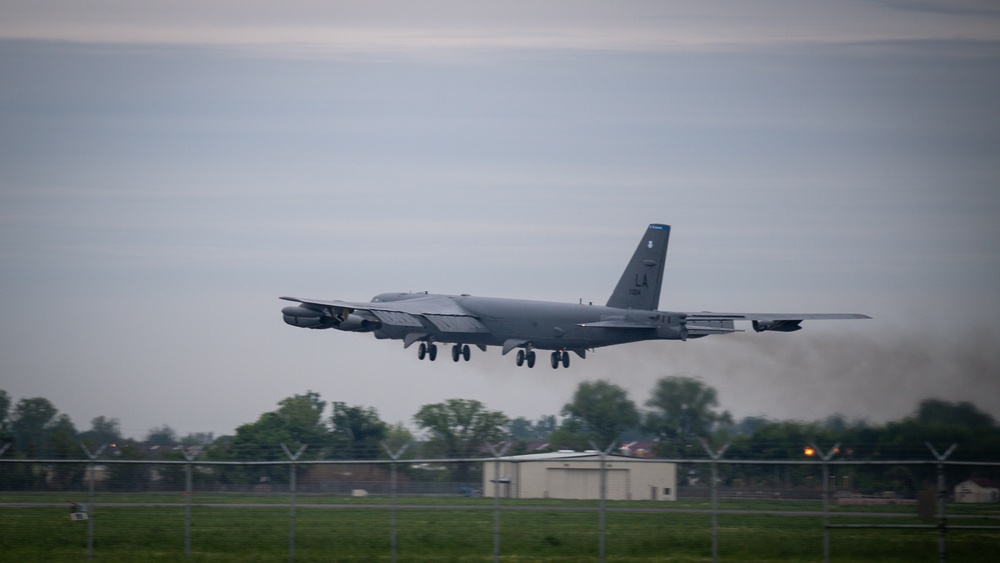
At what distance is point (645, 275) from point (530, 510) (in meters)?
35.6

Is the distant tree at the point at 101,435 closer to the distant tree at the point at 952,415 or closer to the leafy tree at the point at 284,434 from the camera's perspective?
the leafy tree at the point at 284,434

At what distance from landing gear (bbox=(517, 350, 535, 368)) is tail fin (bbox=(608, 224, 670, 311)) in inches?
250

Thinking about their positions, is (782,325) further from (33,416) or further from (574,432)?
(33,416)

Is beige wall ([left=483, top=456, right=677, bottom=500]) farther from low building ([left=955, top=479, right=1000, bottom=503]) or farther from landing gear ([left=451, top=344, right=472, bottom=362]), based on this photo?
landing gear ([left=451, top=344, right=472, bottom=362])

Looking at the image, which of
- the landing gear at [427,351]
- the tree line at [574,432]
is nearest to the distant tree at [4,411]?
the tree line at [574,432]

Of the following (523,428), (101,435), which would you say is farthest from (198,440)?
(523,428)

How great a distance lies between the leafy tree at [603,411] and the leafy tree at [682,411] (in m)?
0.76

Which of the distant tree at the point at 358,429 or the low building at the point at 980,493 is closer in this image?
the low building at the point at 980,493

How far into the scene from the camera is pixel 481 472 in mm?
25141

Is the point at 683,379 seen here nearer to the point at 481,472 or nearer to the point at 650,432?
the point at 650,432

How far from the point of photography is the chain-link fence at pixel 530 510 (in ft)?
77.2

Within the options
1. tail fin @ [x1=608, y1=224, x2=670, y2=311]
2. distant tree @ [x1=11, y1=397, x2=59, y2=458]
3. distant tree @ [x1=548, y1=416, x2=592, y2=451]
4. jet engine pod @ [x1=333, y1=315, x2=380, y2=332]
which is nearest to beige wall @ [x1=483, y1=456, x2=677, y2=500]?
distant tree @ [x1=548, y1=416, x2=592, y2=451]

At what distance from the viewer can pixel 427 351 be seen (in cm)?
6812

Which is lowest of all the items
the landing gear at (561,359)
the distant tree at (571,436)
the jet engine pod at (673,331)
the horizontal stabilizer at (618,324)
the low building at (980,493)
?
the low building at (980,493)
